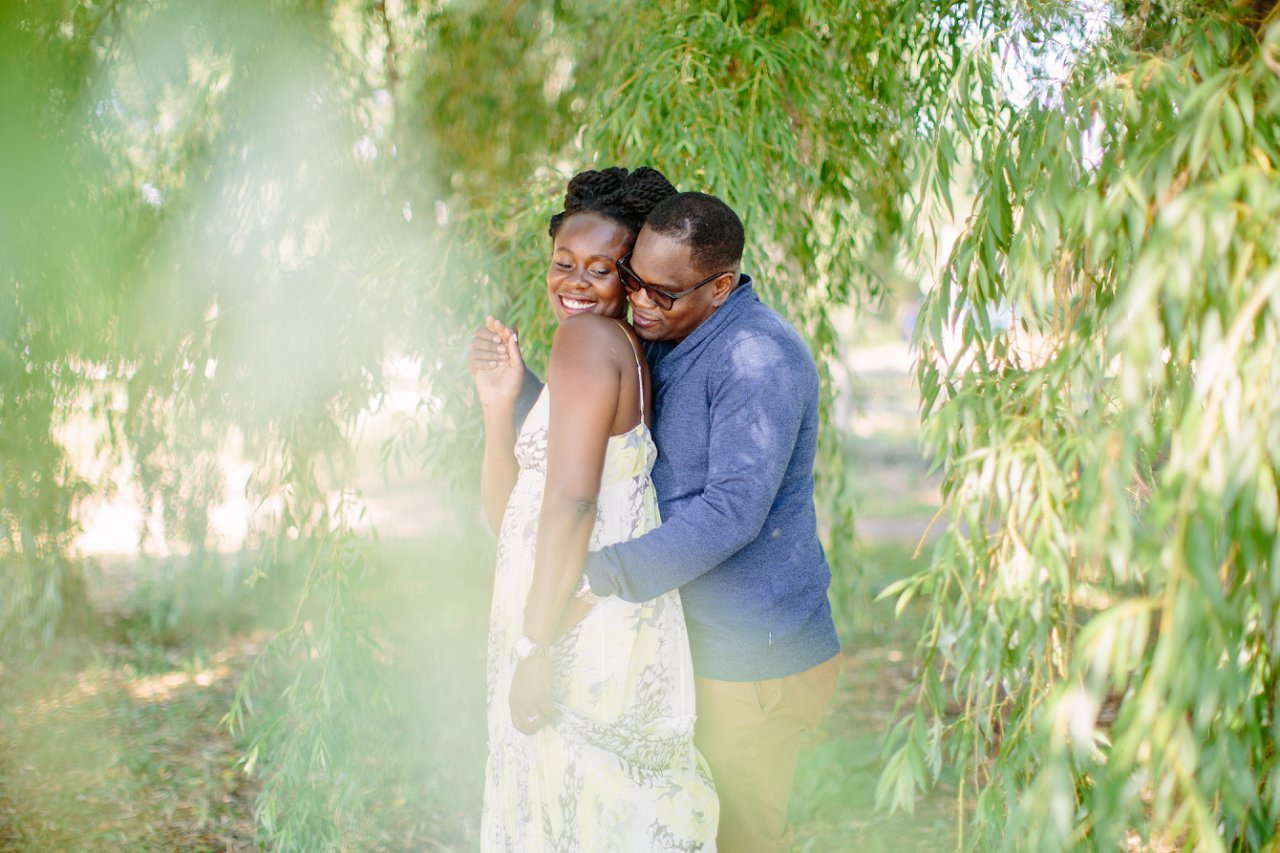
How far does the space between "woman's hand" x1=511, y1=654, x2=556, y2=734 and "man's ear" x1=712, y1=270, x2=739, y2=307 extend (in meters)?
0.65

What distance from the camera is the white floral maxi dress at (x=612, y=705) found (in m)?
1.70

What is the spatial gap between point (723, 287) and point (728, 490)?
35cm

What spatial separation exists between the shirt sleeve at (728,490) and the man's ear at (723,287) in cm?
12

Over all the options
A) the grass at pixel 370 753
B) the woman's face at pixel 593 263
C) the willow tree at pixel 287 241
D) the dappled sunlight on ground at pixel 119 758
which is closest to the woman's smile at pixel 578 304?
the woman's face at pixel 593 263

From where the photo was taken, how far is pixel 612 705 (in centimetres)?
169

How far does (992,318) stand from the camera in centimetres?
176

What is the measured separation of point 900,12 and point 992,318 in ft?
2.94

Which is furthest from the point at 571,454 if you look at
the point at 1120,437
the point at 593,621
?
the point at 1120,437

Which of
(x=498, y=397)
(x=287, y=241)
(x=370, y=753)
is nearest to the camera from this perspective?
(x=498, y=397)

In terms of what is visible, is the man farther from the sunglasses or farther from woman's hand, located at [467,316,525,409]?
woman's hand, located at [467,316,525,409]

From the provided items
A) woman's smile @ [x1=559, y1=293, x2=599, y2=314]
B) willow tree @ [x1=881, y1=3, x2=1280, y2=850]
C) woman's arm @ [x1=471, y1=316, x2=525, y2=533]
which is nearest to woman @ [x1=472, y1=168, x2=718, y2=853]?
woman's smile @ [x1=559, y1=293, x2=599, y2=314]

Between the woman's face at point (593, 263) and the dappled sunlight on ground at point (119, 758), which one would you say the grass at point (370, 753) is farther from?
the woman's face at point (593, 263)

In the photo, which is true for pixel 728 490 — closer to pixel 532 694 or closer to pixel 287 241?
pixel 532 694

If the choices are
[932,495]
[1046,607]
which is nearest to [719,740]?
[1046,607]
